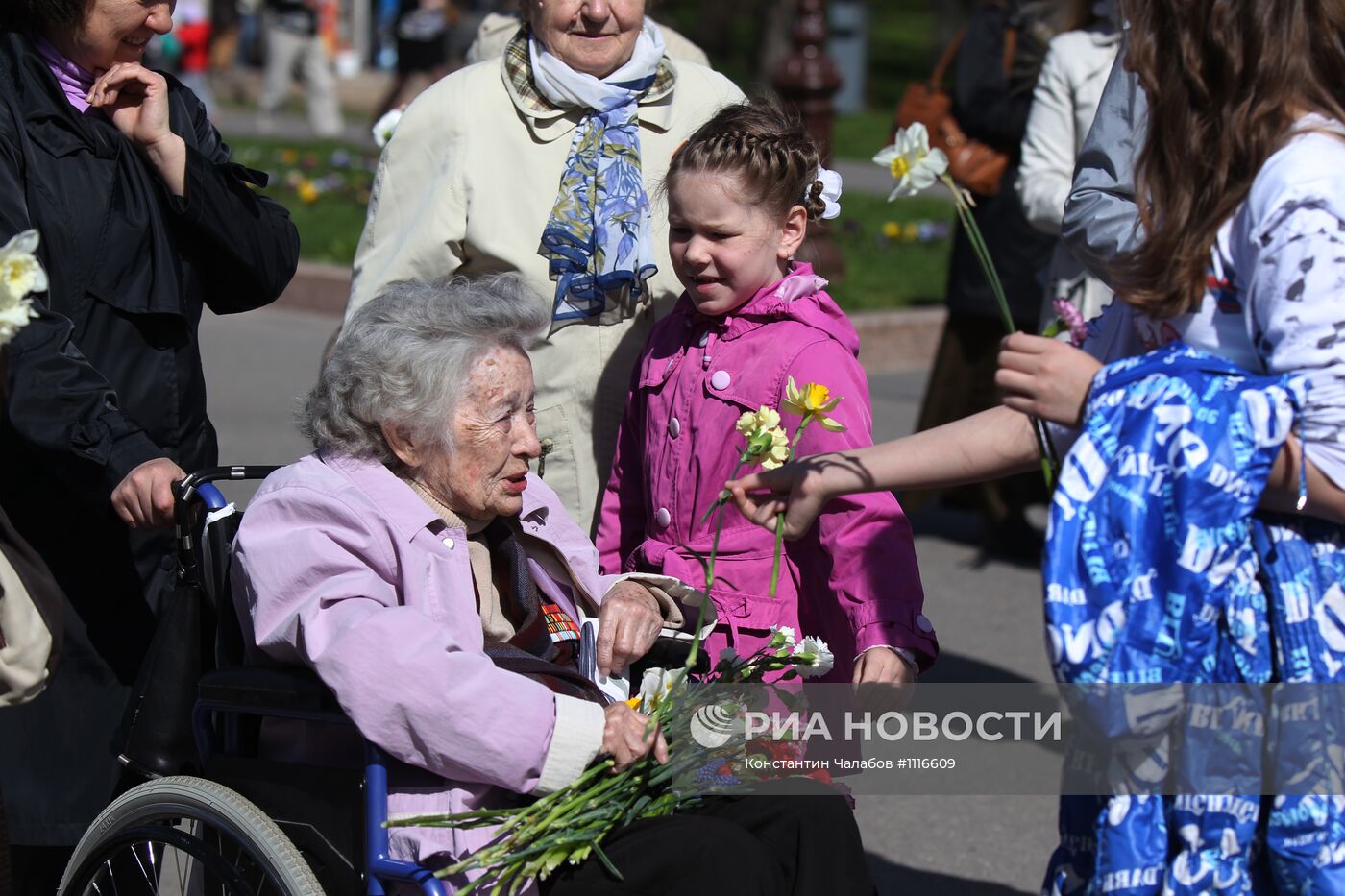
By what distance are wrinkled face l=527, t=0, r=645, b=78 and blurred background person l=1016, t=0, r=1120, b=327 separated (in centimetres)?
175

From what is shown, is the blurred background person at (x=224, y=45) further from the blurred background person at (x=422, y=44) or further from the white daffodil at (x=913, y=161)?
the white daffodil at (x=913, y=161)

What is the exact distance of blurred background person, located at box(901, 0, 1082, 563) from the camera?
231 inches

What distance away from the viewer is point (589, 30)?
3520mm

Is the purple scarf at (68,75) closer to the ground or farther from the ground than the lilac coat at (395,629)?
farther from the ground

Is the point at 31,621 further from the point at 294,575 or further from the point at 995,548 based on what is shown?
the point at 995,548

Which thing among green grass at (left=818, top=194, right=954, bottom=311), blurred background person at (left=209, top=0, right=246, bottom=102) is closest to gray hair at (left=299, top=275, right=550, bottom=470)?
green grass at (left=818, top=194, right=954, bottom=311)

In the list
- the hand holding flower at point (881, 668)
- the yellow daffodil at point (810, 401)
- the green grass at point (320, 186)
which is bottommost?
the green grass at point (320, 186)

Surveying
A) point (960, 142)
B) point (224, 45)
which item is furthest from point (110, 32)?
point (224, 45)

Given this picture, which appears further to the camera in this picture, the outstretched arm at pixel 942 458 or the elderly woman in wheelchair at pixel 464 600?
the elderly woman in wheelchair at pixel 464 600

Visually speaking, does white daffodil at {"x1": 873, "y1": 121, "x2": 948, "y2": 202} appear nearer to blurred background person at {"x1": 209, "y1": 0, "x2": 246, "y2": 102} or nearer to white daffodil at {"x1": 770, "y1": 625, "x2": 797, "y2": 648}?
white daffodil at {"x1": 770, "y1": 625, "x2": 797, "y2": 648}

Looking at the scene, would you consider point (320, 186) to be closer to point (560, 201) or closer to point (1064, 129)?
point (1064, 129)

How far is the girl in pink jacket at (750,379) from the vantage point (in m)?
3.04

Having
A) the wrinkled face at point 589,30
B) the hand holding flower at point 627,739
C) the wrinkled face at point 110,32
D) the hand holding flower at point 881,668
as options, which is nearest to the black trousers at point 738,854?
the hand holding flower at point 627,739

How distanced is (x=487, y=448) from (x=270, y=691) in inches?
22.7
